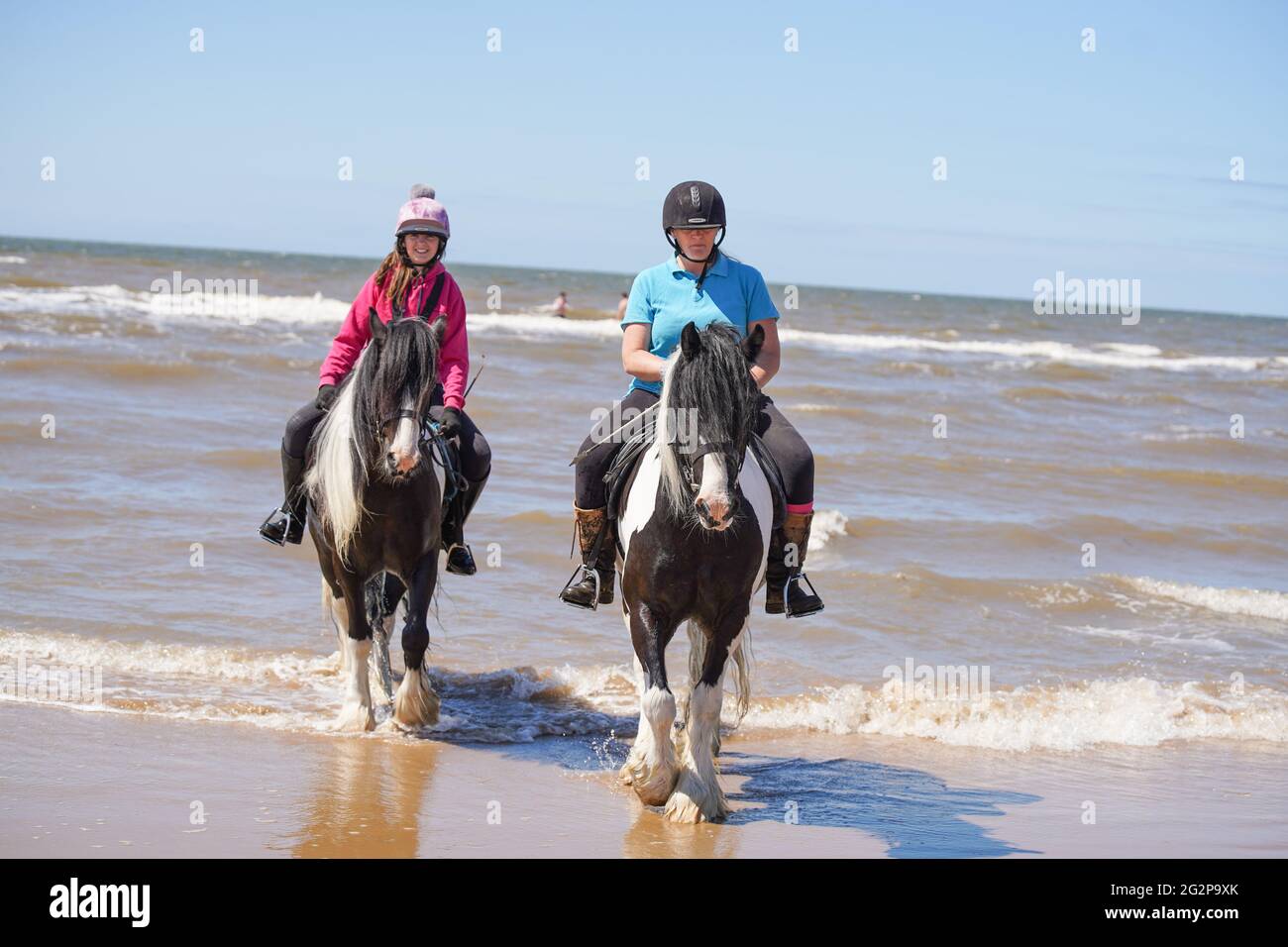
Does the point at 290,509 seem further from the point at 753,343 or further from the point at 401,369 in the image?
the point at 753,343

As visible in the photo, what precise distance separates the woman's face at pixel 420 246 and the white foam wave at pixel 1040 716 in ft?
9.88

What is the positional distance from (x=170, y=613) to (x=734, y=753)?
3828 mm

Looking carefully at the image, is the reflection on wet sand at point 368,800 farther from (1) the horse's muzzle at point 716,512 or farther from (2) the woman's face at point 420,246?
(2) the woman's face at point 420,246

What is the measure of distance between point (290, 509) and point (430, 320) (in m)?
1.23

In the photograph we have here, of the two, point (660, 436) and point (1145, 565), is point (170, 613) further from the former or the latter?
point (1145, 565)

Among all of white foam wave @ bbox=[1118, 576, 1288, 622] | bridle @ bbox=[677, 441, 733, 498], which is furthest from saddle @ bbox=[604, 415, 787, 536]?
white foam wave @ bbox=[1118, 576, 1288, 622]

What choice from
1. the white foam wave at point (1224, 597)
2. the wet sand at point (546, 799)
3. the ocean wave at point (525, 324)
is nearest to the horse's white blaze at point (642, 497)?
the wet sand at point (546, 799)

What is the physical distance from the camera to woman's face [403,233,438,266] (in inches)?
256

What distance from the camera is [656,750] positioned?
18.0ft

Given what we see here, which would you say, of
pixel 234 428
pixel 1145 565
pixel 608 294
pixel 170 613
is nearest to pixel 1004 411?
pixel 1145 565

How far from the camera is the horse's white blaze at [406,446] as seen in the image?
18.5 ft

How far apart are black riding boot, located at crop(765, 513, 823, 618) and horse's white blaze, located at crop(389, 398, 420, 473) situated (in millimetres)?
1589

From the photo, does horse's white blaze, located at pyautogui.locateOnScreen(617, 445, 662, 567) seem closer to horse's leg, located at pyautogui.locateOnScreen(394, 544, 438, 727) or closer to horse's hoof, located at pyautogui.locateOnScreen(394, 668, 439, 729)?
horse's leg, located at pyautogui.locateOnScreen(394, 544, 438, 727)

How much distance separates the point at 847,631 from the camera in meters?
9.02
